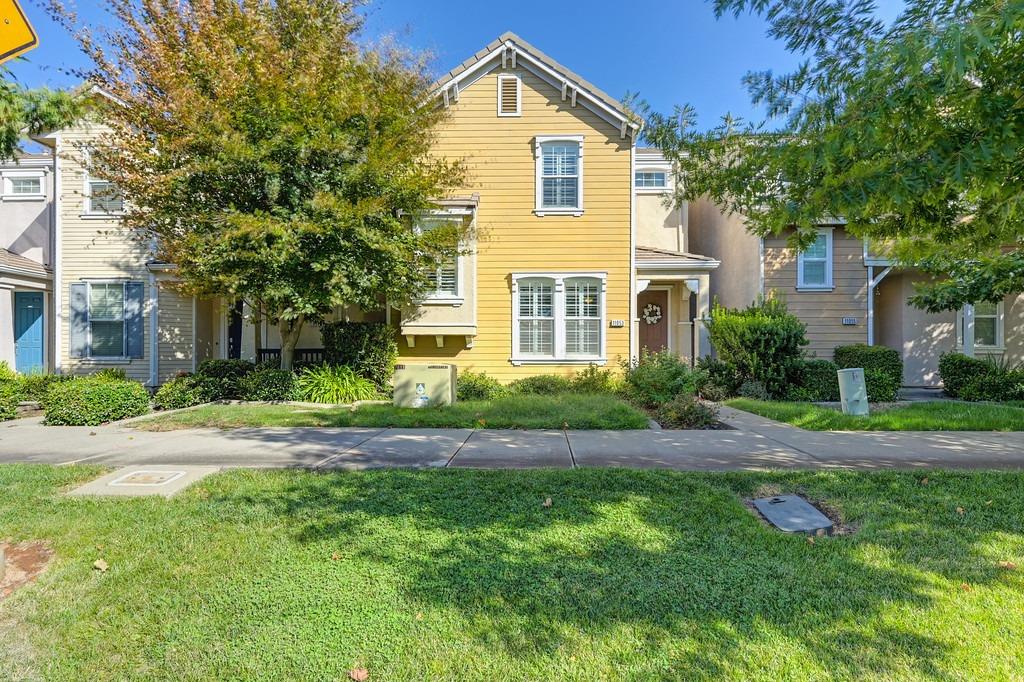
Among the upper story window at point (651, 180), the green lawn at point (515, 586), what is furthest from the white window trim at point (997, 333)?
the green lawn at point (515, 586)

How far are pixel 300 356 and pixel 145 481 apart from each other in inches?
319

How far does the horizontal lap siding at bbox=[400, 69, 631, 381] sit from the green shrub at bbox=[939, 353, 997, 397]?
7.73 m

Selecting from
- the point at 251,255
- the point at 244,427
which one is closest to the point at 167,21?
the point at 251,255

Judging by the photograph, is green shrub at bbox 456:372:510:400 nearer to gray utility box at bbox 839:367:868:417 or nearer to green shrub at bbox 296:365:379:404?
green shrub at bbox 296:365:379:404

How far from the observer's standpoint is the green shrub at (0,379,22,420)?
872cm

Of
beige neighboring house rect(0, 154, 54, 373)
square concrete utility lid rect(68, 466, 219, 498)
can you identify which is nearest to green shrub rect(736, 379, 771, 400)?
square concrete utility lid rect(68, 466, 219, 498)

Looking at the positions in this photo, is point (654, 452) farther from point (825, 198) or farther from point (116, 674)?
point (116, 674)

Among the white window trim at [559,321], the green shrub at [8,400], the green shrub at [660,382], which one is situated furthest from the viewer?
the white window trim at [559,321]

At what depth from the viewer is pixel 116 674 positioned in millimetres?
2184

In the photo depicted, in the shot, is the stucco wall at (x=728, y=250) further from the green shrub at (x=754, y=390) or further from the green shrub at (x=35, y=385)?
the green shrub at (x=35, y=385)

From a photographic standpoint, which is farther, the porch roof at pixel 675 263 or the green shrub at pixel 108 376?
the porch roof at pixel 675 263

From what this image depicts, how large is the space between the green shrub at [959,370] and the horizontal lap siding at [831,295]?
192 centimetres

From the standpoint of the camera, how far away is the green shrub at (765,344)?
10320 millimetres

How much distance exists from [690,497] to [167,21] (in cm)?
1204
